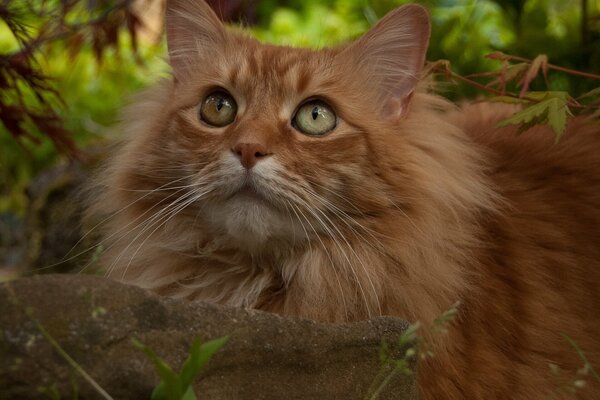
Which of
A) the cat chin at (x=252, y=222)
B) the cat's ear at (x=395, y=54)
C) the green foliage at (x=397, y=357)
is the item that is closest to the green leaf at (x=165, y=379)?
the green foliage at (x=397, y=357)

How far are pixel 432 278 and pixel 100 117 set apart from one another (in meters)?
5.24

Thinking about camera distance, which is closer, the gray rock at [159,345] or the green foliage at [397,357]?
the gray rock at [159,345]

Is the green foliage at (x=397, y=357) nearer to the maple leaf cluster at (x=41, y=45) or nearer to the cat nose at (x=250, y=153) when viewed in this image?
the cat nose at (x=250, y=153)

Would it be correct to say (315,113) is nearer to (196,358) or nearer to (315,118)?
(315,118)

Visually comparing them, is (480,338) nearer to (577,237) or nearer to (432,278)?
(432,278)

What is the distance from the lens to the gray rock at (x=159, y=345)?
1.80 meters

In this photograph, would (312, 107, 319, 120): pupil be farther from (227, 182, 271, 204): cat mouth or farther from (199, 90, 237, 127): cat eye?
(227, 182, 271, 204): cat mouth

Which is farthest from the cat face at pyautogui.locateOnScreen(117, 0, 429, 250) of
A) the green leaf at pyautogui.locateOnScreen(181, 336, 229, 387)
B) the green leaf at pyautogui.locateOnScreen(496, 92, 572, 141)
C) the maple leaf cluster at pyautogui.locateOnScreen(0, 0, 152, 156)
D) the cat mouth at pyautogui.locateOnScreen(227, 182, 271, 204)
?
the green leaf at pyautogui.locateOnScreen(181, 336, 229, 387)

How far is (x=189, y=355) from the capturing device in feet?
6.40

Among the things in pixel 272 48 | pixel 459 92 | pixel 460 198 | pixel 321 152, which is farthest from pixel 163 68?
pixel 459 92

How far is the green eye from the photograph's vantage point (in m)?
2.62

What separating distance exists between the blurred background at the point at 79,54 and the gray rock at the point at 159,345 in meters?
1.42

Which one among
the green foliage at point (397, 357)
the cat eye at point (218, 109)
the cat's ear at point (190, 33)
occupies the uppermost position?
the cat's ear at point (190, 33)

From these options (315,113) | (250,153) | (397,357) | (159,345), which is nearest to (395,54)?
(315,113)
